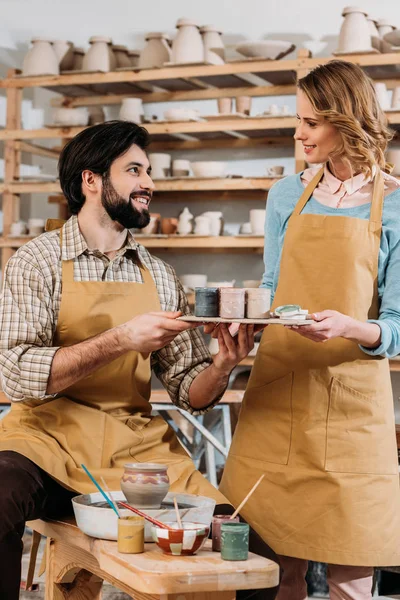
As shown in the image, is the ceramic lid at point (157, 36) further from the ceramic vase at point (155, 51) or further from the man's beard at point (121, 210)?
the man's beard at point (121, 210)

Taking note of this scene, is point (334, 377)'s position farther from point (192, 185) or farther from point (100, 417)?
point (192, 185)

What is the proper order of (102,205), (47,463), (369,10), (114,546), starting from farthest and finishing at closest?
(369,10), (102,205), (47,463), (114,546)

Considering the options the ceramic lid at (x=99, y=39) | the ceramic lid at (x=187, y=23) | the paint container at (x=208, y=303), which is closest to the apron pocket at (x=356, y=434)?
the paint container at (x=208, y=303)

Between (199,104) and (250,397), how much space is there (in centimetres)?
352

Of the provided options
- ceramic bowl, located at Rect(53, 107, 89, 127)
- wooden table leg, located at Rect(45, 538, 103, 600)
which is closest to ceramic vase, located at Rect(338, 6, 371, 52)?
ceramic bowl, located at Rect(53, 107, 89, 127)

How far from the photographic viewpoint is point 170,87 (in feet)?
18.2

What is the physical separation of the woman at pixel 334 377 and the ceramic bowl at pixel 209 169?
2.72 m

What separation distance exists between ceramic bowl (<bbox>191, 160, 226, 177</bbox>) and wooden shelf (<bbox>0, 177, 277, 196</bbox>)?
3 centimetres

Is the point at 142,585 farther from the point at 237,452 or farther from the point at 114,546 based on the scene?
the point at 237,452

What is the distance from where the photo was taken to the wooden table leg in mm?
2377

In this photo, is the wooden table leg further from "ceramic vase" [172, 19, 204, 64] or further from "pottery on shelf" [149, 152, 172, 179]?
"ceramic vase" [172, 19, 204, 64]

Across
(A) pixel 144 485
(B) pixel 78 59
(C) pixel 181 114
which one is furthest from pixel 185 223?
(A) pixel 144 485

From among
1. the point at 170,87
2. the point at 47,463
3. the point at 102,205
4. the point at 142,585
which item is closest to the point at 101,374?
the point at 47,463

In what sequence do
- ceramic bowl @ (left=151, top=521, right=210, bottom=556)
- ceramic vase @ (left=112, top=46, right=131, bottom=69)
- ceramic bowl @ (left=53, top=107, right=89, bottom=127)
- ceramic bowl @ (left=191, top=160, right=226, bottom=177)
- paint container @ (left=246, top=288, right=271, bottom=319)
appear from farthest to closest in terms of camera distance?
ceramic vase @ (left=112, top=46, right=131, bottom=69) < ceramic bowl @ (left=53, top=107, right=89, bottom=127) < ceramic bowl @ (left=191, top=160, right=226, bottom=177) < paint container @ (left=246, top=288, right=271, bottom=319) < ceramic bowl @ (left=151, top=521, right=210, bottom=556)
